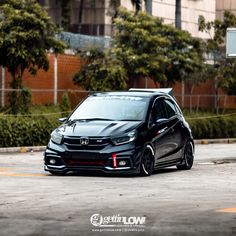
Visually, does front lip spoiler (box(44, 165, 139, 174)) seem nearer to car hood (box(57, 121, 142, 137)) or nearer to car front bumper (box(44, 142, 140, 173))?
car front bumper (box(44, 142, 140, 173))

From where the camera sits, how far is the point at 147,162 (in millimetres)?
20281

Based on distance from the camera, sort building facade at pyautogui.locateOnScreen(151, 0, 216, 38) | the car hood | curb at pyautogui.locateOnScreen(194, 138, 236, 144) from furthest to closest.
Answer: building facade at pyautogui.locateOnScreen(151, 0, 216, 38), curb at pyautogui.locateOnScreen(194, 138, 236, 144), the car hood

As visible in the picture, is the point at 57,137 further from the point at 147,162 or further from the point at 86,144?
the point at 147,162

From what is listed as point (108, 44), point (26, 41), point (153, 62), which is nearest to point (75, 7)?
point (108, 44)

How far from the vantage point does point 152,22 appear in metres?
47.5

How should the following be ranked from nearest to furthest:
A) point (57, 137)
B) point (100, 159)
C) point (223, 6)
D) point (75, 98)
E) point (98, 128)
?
1. point (100, 159)
2. point (98, 128)
3. point (57, 137)
4. point (75, 98)
5. point (223, 6)

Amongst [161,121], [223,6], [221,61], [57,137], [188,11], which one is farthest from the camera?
[223,6]

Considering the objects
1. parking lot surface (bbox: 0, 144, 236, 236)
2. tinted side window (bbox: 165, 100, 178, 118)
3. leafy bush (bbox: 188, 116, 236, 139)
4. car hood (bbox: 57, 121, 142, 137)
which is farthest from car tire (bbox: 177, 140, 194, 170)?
leafy bush (bbox: 188, 116, 236, 139)

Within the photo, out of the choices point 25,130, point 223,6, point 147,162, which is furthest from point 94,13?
point 147,162

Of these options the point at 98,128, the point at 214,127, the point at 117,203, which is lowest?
the point at 214,127

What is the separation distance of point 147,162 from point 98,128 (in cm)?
126

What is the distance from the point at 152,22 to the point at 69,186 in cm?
3057

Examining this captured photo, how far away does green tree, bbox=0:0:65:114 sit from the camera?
37.1 meters

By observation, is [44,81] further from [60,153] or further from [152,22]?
[60,153]
